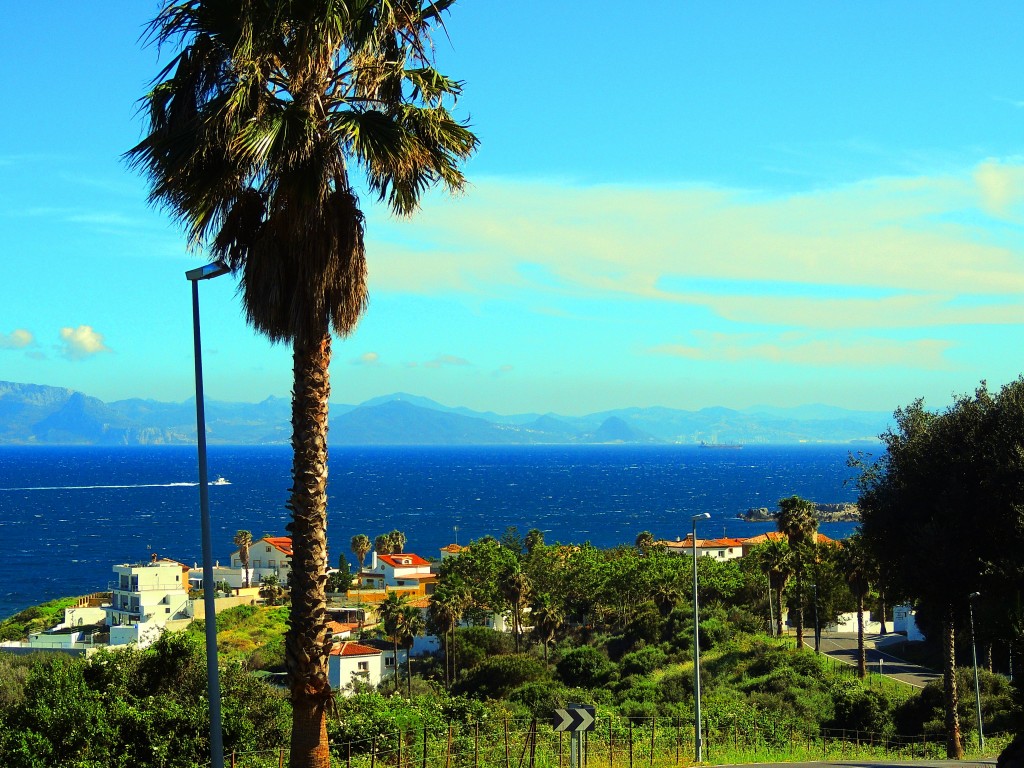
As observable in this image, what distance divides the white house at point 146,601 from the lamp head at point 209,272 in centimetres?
6496

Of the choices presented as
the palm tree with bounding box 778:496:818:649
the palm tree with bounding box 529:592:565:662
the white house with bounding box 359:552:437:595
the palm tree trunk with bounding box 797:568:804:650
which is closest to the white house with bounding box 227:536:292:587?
the white house with bounding box 359:552:437:595

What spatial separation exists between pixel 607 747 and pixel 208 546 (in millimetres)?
17756

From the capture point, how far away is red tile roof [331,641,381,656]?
59.8 meters

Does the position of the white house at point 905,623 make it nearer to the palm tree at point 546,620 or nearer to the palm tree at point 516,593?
the palm tree at point 546,620

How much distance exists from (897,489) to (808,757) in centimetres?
906

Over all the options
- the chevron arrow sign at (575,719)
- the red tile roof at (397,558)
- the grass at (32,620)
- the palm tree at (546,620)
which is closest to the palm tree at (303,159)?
the chevron arrow sign at (575,719)

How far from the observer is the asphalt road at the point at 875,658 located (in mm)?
52031

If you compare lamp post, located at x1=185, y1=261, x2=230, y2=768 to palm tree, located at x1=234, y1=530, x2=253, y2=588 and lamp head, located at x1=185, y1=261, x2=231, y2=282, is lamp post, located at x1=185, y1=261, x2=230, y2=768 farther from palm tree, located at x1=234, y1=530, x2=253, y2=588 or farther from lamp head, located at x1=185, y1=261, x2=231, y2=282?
palm tree, located at x1=234, y1=530, x2=253, y2=588

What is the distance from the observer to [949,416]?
26578 mm

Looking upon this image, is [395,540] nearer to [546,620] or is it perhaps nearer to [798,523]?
[546,620]

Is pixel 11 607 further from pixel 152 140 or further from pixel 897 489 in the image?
pixel 152 140

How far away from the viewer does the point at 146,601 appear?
8156cm

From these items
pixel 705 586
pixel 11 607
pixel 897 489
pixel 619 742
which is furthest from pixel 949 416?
pixel 11 607

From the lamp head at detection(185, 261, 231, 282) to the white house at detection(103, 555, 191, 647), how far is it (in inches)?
2557
